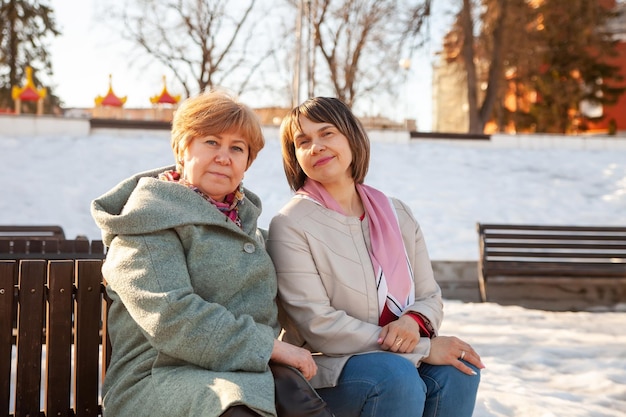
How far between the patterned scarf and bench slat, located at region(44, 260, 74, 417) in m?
0.58

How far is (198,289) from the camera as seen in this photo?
9.31ft

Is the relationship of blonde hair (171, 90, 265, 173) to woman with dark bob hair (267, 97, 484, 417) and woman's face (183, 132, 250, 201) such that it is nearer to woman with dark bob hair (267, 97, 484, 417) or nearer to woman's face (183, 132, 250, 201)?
woman's face (183, 132, 250, 201)

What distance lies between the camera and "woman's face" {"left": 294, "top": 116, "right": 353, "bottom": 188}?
333 centimetres

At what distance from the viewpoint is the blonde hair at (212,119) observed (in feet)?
9.75

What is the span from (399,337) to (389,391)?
0.30 meters

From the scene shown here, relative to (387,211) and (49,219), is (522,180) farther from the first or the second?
(387,211)

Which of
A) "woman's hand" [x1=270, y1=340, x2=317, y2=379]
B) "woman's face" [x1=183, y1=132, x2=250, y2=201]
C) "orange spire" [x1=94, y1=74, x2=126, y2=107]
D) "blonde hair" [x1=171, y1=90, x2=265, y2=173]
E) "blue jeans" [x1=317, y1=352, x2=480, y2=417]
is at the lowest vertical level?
"blue jeans" [x1=317, y1=352, x2=480, y2=417]

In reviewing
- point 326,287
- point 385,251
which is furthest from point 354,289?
point 385,251

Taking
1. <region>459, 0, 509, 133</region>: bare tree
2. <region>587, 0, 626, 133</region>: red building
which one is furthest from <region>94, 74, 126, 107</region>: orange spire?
<region>587, 0, 626, 133</region>: red building

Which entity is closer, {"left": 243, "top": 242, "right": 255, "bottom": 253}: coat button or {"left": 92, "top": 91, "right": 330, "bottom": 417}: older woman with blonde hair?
{"left": 92, "top": 91, "right": 330, "bottom": 417}: older woman with blonde hair

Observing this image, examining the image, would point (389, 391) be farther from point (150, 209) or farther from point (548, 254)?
point (548, 254)

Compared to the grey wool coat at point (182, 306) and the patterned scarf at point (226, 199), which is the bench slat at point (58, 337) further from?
the patterned scarf at point (226, 199)

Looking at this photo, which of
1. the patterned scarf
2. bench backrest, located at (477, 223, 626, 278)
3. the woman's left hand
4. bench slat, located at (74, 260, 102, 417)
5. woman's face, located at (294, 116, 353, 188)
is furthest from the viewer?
bench backrest, located at (477, 223, 626, 278)

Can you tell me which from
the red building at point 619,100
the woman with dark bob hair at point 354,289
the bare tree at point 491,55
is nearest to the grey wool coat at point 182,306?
the woman with dark bob hair at point 354,289
